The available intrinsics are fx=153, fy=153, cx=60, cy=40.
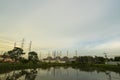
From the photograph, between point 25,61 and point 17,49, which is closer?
point 25,61

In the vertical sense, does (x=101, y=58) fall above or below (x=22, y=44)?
below

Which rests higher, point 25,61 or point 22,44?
point 22,44

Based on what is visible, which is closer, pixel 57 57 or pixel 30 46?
pixel 30 46

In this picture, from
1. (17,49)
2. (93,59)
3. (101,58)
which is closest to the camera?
(17,49)

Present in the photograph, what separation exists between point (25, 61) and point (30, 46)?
540 inches

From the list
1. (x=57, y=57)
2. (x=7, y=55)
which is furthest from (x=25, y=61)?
(x=57, y=57)

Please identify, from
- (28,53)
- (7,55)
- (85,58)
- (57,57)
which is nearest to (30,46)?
(28,53)

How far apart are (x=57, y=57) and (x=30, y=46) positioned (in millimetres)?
53471

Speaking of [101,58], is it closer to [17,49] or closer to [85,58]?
[85,58]

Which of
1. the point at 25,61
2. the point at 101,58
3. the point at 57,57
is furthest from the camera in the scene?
the point at 57,57

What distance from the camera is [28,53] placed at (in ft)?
244

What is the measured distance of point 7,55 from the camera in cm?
7531

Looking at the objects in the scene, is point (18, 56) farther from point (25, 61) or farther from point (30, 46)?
point (25, 61)

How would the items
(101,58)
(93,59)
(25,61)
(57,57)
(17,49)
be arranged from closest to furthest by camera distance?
(25,61) < (17,49) < (101,58) < (93,59) < (57,57)
